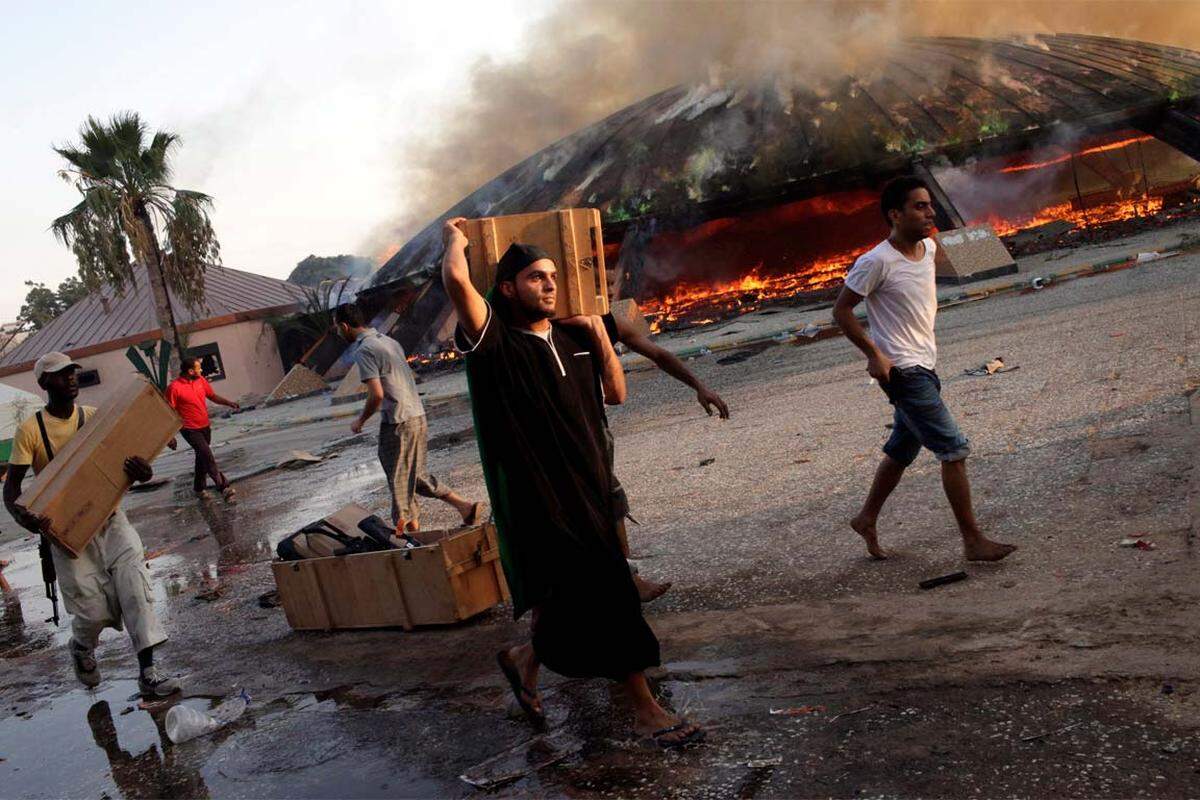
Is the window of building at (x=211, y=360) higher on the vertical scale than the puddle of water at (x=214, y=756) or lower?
Answer: higher

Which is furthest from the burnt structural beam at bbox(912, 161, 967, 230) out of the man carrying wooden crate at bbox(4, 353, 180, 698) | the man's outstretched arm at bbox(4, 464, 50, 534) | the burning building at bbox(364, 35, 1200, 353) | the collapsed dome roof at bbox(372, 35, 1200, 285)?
the man's outstretched arm at bbox(4, 464, 50, 534)

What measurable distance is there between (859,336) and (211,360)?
31.9 meters

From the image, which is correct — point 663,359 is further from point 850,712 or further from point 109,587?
point 109,587

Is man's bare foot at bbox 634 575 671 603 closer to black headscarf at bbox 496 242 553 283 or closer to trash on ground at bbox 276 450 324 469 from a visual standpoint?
black headscarf at bbox 496 242 553 283

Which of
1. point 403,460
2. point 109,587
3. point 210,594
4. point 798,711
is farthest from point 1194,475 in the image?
point 210,594

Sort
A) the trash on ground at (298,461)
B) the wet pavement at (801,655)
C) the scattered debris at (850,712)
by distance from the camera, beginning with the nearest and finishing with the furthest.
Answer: the wet pavement at (801,655) < the scattered debris at (850,712) < the trash on ground at (298,461)

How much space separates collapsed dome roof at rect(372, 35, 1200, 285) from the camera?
72.5 ft

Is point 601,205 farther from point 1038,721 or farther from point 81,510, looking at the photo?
point 1038,721

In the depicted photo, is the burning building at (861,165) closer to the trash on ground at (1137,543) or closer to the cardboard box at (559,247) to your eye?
the trash on ground at (1137,543)

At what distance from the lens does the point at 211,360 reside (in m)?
33.7

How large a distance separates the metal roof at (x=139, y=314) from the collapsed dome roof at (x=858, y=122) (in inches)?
372

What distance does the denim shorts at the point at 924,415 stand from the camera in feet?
14.9

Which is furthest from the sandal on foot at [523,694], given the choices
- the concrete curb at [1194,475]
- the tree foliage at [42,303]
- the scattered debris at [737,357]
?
the tree foliage at [42,303]

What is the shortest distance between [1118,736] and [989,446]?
3.77 m
